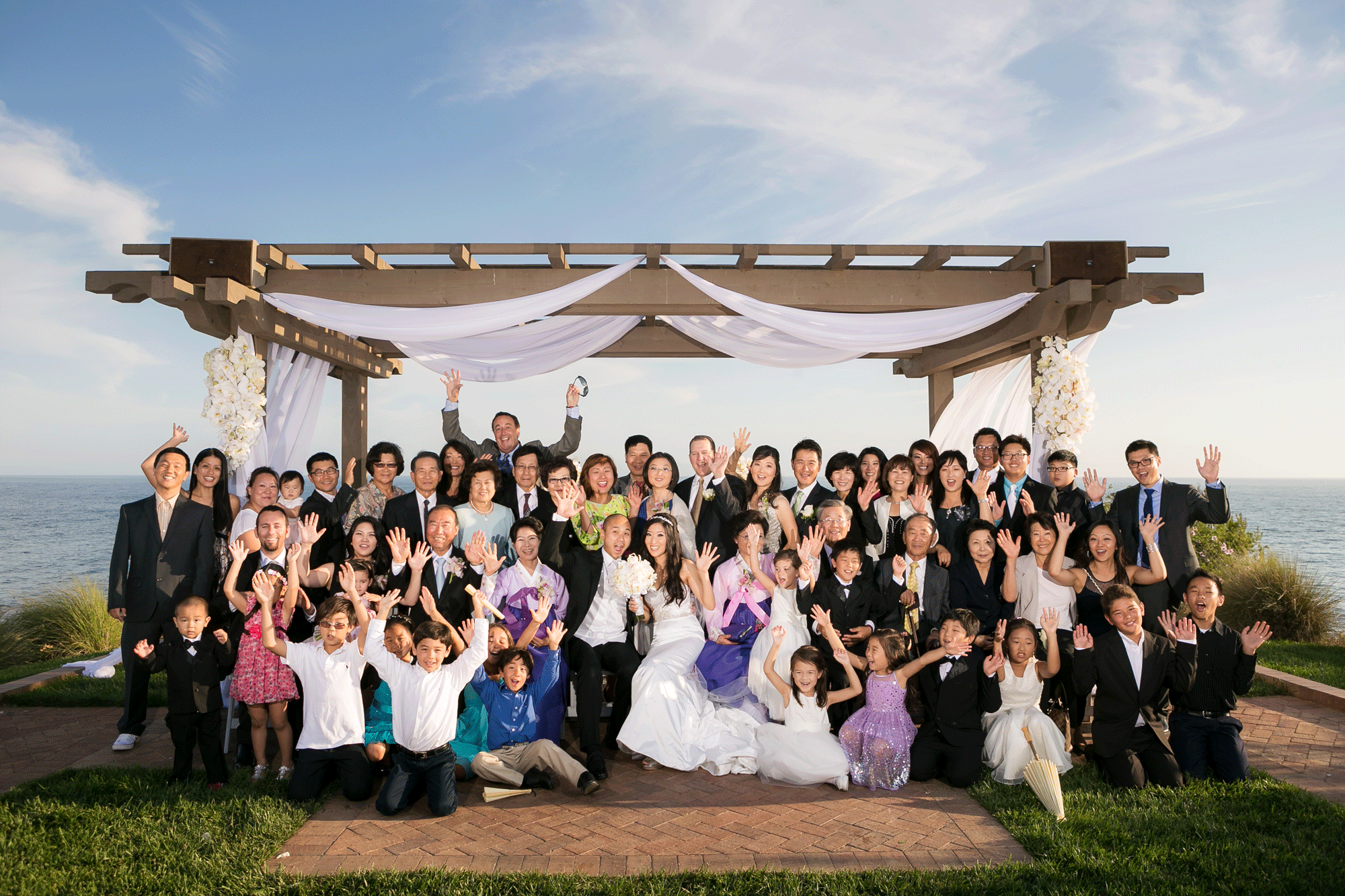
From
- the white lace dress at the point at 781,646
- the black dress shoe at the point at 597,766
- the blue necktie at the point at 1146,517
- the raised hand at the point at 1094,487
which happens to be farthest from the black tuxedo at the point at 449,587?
the blue necktie at the point at 1146,517

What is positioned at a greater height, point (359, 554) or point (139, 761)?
point (359, 554)

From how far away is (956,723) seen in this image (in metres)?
4.44

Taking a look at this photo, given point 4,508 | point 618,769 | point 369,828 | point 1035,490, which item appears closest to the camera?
point 369,828

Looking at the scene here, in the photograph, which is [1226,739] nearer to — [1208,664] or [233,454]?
[1208,664]

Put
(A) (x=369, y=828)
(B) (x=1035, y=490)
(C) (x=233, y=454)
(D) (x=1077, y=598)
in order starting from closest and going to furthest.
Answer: (A) (x=369, y=828) < (D) (x=1077, y=598) < (B) (x=1035, y=490) < (C) (x=233, y=454)

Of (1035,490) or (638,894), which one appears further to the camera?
(1035,490)

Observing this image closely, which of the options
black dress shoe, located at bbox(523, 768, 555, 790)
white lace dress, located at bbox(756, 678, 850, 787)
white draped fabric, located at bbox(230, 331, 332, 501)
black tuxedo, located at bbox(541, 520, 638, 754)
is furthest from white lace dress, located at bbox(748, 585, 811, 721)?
white draped fabric, located at bbox(230, 331, 332, 501)

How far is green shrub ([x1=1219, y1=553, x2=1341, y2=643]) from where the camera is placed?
876 cm

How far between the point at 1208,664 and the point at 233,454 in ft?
22.2

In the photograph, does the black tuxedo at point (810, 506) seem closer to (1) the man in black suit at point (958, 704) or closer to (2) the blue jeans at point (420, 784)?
(1) the man in black suit at point (958, 704)

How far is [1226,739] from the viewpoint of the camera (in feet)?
14.2

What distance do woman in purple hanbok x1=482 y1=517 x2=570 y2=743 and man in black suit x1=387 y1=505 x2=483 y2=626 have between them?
134 millimetres

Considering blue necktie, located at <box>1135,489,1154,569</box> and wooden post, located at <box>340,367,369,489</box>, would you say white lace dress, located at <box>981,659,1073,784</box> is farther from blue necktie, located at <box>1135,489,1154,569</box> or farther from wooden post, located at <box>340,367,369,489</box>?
wooden post, located at <box>340,367,369,489</box>

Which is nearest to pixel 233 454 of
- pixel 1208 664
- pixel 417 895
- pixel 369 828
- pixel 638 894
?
pixel 369 828
